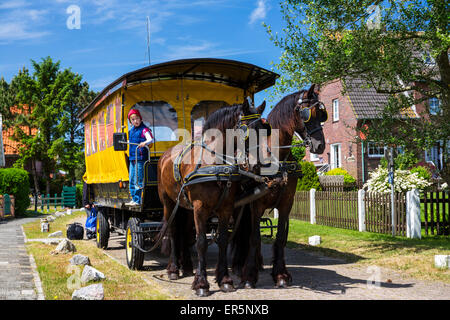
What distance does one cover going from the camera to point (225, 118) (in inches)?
264

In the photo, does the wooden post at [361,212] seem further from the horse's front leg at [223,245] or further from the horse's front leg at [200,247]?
the horse's front leg at [200,247]

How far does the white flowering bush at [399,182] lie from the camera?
1484 cm

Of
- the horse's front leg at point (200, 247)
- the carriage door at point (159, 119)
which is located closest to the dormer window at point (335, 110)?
the carriage door at point (159, 119)

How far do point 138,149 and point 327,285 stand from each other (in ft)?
13.3

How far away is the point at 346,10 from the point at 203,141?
6080 mm

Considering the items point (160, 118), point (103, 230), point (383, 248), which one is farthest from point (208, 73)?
point (383, 248)

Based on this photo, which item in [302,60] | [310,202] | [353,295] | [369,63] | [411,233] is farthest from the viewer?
[310,202]

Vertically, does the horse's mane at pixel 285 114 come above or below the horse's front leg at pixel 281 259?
above

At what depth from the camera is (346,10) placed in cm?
1102

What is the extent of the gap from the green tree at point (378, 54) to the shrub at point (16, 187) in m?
19.6

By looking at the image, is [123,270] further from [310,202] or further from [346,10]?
[310,202]

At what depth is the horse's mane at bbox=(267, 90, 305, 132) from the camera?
710 cm

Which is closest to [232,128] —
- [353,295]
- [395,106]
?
[353,295]

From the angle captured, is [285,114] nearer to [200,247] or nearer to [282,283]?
[200,247]
